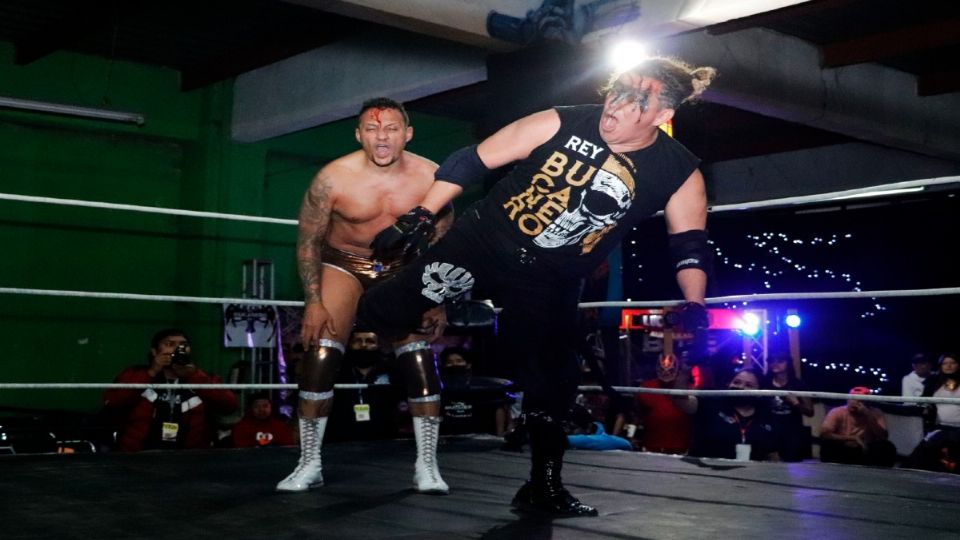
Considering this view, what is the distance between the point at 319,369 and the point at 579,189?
1048 millimetres

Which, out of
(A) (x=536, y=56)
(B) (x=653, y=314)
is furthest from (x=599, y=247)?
(B) (x=653, y=314)

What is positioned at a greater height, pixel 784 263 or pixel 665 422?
pixel 784 263

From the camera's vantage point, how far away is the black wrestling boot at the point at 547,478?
8.25 ft

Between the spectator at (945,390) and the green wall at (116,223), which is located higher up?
the green wall at (116,223)

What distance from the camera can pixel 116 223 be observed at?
8102mm

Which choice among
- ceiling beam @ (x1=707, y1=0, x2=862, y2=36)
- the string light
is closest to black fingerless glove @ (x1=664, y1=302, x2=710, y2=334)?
ceiling beam @ (x1=707, y1=0, x2=862, y2=36)

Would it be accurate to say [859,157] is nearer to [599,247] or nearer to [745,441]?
[745,441]

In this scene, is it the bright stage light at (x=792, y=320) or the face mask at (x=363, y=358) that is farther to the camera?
the bright stage light at (x=792, y=320)

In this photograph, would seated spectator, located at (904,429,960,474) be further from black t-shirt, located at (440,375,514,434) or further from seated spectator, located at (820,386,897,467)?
black t-shirt, located at (440,375,514,434)

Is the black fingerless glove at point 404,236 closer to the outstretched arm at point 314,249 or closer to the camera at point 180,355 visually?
the outstretched arm at point 314,249

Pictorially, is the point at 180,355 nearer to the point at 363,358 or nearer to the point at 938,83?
the point at 363,358

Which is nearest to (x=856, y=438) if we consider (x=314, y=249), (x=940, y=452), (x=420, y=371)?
(x=940, y=452)

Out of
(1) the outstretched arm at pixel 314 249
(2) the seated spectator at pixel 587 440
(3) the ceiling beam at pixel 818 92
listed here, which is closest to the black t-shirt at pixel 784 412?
(2) the seated spectator at pixel 587 440

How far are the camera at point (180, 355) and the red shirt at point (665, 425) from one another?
269 centimetres
